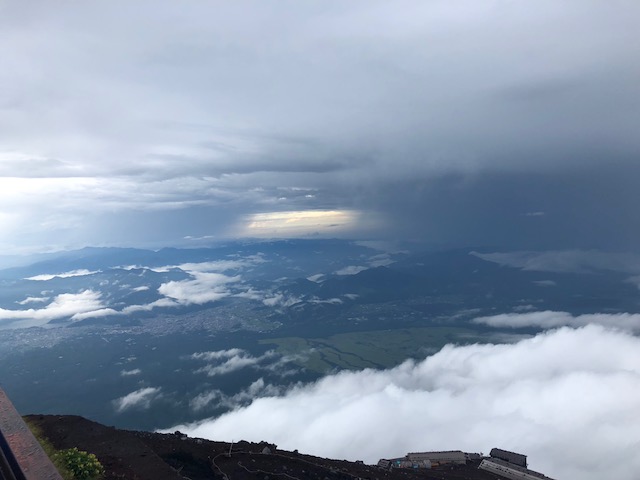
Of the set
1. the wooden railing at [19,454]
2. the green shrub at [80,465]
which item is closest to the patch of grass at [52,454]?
the green shrub at [80,465]

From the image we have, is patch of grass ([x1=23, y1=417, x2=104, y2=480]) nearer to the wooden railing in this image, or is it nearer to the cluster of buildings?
the wooden railing

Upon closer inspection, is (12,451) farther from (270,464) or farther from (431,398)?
(431,398)

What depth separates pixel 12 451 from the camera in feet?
79.7

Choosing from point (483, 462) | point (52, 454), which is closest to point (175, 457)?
point (52, 454)

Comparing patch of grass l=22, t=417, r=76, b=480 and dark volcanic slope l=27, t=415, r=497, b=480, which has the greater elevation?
patch of grass l=22, t=417, r=76, b=480

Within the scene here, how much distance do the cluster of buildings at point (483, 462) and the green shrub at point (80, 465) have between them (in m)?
49.8

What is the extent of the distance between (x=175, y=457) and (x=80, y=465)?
603 inches

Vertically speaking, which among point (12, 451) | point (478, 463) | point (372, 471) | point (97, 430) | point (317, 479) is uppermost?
point (12, 451)

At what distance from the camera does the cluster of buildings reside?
6281cm

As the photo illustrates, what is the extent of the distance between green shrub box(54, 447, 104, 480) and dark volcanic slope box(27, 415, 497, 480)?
1.42 metres

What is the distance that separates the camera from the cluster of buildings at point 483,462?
62.8 meters

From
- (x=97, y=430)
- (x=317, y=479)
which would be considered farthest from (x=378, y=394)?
(x=97, y=430)

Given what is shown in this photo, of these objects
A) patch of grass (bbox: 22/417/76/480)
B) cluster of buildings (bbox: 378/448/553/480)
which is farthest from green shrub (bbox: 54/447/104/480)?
cluster of buildings (bbox: 378/448/553/480)

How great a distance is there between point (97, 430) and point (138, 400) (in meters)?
171
